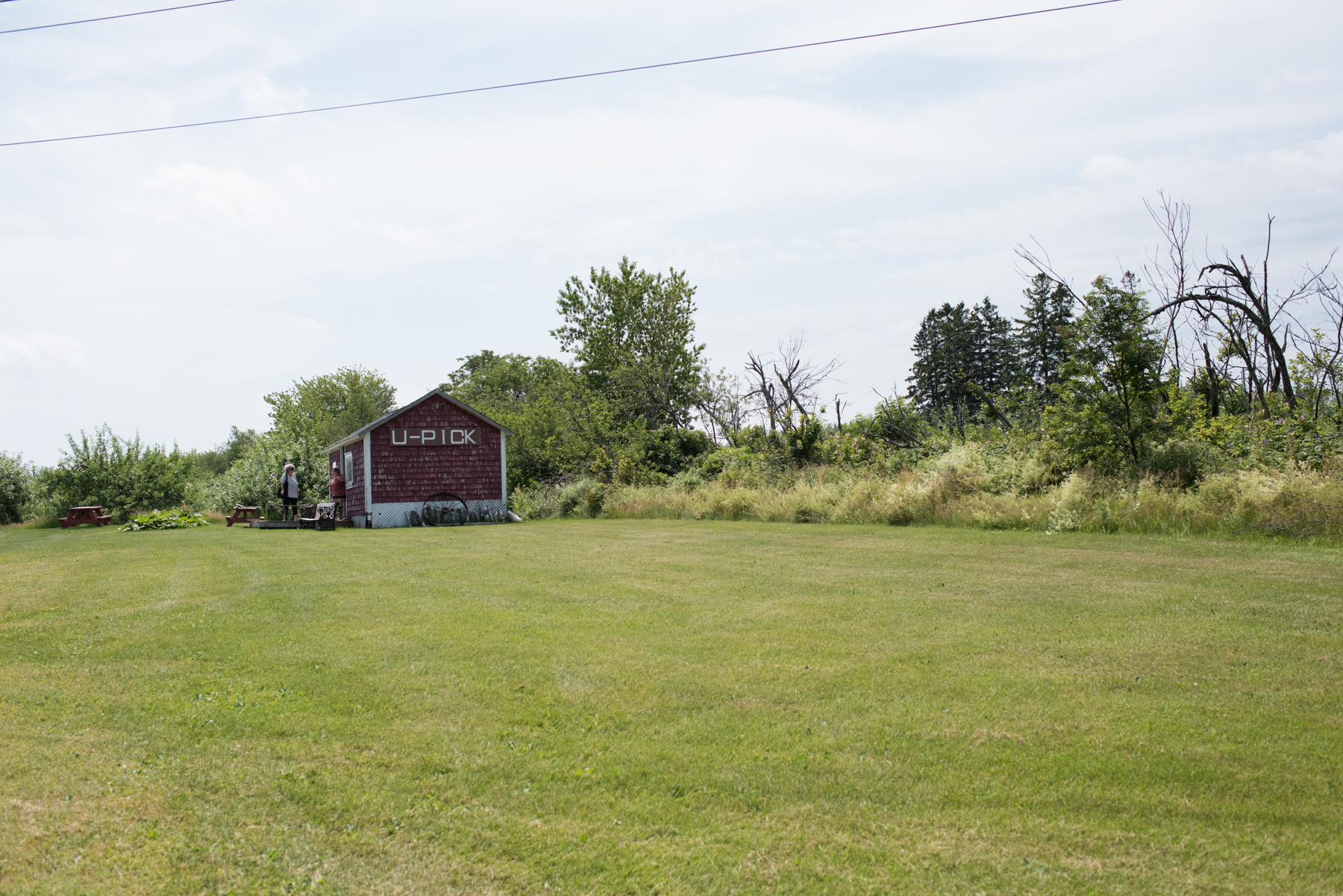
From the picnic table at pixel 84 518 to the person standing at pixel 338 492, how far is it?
7.51m

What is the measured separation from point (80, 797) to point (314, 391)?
219 feet

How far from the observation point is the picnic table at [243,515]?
84.8ft

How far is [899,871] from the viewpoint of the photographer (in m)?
3.20

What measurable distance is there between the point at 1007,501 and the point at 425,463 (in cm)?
1636

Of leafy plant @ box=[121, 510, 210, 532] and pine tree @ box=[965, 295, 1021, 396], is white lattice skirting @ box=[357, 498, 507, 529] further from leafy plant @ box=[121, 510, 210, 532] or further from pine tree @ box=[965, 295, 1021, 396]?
pine tree @ box=[965, 295, 1021, 396]

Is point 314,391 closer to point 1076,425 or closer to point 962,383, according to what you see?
point 962,383

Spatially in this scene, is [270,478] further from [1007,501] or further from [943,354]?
[943,354]

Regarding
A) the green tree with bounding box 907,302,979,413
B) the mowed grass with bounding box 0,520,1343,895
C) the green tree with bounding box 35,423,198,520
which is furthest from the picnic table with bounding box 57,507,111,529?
the green tree with bounding box 907,302,979,413

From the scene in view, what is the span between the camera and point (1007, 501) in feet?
49.9

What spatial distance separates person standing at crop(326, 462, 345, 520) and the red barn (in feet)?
0.83

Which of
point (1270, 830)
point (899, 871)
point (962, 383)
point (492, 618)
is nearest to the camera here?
point (899, 871)

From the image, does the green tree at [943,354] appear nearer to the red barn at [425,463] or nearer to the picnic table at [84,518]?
the red barn at [425,463]

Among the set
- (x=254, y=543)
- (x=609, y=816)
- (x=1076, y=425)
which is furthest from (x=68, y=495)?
(x=609, y=816)

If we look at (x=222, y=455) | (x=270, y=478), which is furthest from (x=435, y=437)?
(x=222, y=455)
